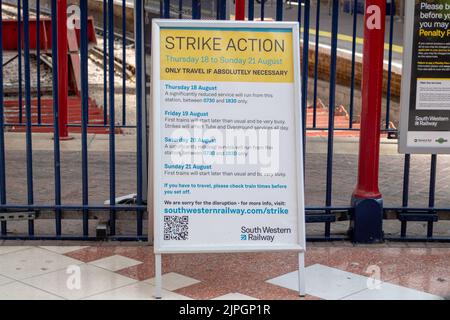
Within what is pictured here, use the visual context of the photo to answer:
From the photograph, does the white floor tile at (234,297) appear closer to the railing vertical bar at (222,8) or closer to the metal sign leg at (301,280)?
the metal sign leg at (301,280)

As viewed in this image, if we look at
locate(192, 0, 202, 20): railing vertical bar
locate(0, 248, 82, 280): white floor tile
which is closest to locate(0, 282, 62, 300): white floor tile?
locate(0, 248, 82, 280): white floor tile

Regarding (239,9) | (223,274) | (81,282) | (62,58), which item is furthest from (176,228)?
(62,58)

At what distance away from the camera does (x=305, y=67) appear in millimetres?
5379

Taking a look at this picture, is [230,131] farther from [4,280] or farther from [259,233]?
[4,280]

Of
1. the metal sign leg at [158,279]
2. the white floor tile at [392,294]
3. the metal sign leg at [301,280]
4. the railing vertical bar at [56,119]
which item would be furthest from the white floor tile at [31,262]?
the white floor tile at [392,294]

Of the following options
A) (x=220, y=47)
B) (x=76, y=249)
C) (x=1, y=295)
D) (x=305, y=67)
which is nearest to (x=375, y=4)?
(x=305, y=67)

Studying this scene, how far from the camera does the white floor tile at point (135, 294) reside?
4.63m

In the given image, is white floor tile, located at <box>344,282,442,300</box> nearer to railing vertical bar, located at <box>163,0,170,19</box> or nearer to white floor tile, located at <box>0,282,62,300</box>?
white floor tile, located at <box>0,282,62,300</box>

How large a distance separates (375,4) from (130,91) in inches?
410

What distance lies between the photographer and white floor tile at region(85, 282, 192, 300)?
4629 millimetres

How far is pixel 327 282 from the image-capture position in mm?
4965

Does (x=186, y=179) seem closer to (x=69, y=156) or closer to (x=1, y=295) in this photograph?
(x=1, y=295)

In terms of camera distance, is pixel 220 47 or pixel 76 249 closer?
pixel 220 47
